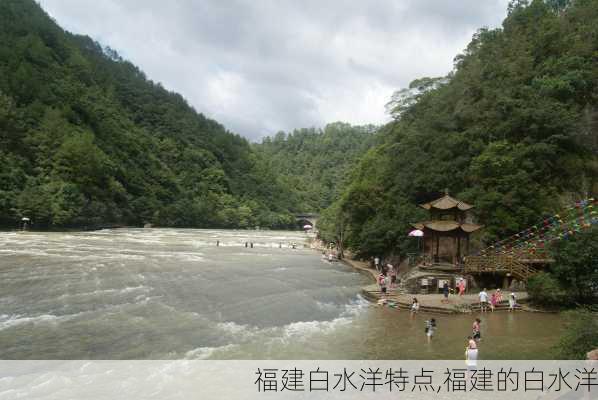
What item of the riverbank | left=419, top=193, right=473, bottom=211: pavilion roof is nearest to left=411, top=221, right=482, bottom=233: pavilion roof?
left=419, top=193, right=473, bottom=211: pavilion roof

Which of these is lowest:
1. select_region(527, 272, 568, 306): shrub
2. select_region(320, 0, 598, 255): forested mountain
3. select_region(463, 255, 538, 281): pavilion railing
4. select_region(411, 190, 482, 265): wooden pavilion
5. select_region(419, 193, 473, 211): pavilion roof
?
select_region(527, 272, 568, 306): shrub

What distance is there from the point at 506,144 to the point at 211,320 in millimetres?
23621

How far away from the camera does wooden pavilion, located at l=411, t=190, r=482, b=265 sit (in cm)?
2450

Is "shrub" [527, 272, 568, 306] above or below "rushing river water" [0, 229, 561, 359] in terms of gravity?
above

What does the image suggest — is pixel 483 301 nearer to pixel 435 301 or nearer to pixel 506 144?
pixel 435 301

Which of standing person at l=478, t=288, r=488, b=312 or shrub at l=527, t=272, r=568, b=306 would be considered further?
standing person at l=478, t=288, r=488, b=312

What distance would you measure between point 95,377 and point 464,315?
1579cm

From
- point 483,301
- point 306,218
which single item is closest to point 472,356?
point 483,301

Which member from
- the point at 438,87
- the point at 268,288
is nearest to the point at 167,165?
the point at 438,87

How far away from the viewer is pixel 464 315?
64.5ft

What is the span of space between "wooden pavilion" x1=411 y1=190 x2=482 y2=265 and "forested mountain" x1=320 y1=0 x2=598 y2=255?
7.61ft

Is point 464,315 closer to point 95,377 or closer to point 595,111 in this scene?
point 95,377

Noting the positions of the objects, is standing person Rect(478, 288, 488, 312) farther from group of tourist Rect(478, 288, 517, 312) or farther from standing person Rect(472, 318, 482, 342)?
standing person Rect(472, 318, 482, 342)

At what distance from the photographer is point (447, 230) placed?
957 inches
